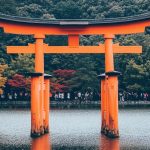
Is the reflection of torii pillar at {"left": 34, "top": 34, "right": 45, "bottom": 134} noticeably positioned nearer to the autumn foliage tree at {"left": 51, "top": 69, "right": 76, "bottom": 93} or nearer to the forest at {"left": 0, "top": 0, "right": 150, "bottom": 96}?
the forest at {"left": 0, "top": 0, "right": 150, "bottom": 96}

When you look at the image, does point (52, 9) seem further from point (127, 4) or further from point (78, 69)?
point (78, 69)

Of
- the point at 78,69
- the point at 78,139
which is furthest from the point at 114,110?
the point at 78,69

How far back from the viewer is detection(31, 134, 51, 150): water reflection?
19.5 metres

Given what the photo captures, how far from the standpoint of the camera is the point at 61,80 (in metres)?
58.0

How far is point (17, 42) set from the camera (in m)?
66.4

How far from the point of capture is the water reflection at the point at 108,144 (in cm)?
1912

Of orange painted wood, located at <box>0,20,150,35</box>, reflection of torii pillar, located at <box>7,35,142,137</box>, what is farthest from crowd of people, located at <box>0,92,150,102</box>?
A: orange painted wood, located at <box>0,20,150,35</box>

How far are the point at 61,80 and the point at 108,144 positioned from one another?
124ft

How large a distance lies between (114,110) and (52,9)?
6299cm

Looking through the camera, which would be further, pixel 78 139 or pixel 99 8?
pixel 99 8

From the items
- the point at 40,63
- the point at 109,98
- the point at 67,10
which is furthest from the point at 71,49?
the point at 67,10

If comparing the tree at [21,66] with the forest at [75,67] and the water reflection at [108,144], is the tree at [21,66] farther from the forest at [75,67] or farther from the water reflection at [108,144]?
the water reflection at [108,144]

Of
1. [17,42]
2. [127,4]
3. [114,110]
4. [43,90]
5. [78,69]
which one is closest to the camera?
[114,110]

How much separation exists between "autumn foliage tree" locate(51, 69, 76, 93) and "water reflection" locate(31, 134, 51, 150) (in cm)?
3403
